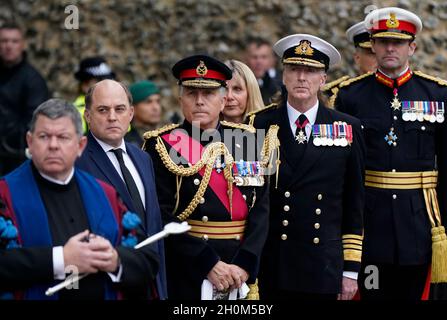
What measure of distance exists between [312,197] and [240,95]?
4.00 ft

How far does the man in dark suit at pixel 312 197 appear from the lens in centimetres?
724

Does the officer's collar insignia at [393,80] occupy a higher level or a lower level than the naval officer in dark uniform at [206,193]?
higher

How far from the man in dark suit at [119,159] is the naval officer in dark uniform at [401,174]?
1.77m

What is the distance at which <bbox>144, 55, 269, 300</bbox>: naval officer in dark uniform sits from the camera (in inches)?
267

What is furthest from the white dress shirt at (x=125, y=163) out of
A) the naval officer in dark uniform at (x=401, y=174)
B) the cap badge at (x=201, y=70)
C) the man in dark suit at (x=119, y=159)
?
the naval officer in dark uniform at (x=401, y=174)

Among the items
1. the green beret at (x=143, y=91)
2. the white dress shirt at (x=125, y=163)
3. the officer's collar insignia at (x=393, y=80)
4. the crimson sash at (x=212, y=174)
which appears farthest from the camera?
the green beret at (x=143, y=91)

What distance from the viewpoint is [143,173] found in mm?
6582

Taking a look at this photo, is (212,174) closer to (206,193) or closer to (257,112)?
(206,193)

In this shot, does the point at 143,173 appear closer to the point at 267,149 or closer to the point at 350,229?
the point at 267,149

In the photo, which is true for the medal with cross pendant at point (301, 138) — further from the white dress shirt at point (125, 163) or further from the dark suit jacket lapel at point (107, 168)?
the dark suit jacket lapel at point (107, 168)

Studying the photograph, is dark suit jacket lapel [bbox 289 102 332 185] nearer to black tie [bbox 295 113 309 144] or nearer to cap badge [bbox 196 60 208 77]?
black tie [bbox 295 113 309 144]

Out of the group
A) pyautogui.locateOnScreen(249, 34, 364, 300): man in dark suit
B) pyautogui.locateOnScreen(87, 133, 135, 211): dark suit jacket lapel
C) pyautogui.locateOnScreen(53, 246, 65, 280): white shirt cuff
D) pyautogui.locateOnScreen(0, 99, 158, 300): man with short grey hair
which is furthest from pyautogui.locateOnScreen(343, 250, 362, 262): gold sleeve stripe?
pyautogui.locateOnScreen(53, 246, 65, 280): white shirt cuff

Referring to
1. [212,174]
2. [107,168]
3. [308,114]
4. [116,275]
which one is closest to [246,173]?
[212,174]

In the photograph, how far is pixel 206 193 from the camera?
22.6 ft
